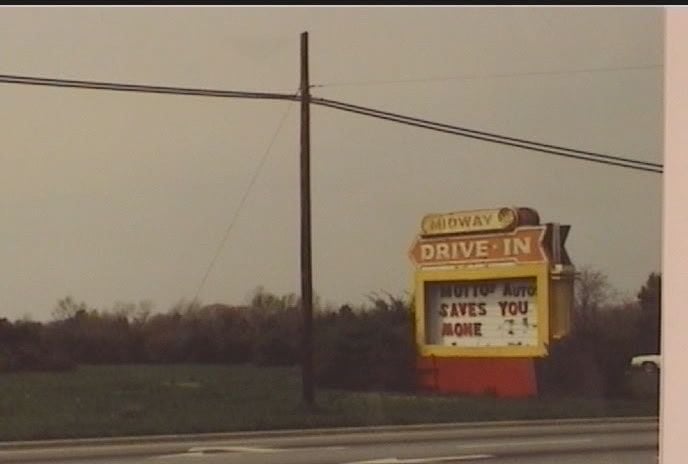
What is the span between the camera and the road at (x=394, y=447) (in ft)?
5.63

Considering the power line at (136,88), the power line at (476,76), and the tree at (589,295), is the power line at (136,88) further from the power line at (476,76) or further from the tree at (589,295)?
the tree at (589,295)

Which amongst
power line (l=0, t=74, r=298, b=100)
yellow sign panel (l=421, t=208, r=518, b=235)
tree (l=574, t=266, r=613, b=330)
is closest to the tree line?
tree (l=574, t=266, r=613, b=330)

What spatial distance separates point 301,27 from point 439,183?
367mm

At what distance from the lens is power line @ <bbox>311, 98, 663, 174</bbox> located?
1.86 m

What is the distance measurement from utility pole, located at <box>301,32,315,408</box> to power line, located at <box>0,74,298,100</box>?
0.04m

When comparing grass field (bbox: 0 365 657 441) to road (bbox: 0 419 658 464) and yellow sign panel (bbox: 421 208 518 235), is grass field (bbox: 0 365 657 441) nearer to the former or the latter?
road (bbox: 0 419 658 464)

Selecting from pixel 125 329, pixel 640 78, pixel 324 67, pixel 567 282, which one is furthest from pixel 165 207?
pixel 640 78

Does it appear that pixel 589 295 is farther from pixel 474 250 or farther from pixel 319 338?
pixel 319 338

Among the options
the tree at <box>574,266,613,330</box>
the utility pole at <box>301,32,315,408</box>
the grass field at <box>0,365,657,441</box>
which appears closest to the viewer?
the grass field at <box>0,365,657,441</box>

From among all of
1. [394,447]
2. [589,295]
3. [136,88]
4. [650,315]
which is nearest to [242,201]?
[136,88]

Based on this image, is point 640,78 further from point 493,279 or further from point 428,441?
point 428,441

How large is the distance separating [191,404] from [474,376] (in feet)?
1.63

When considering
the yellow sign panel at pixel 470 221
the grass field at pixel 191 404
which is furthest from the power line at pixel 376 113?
the grass field at pixel 191 404

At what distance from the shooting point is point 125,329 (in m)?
1.73
